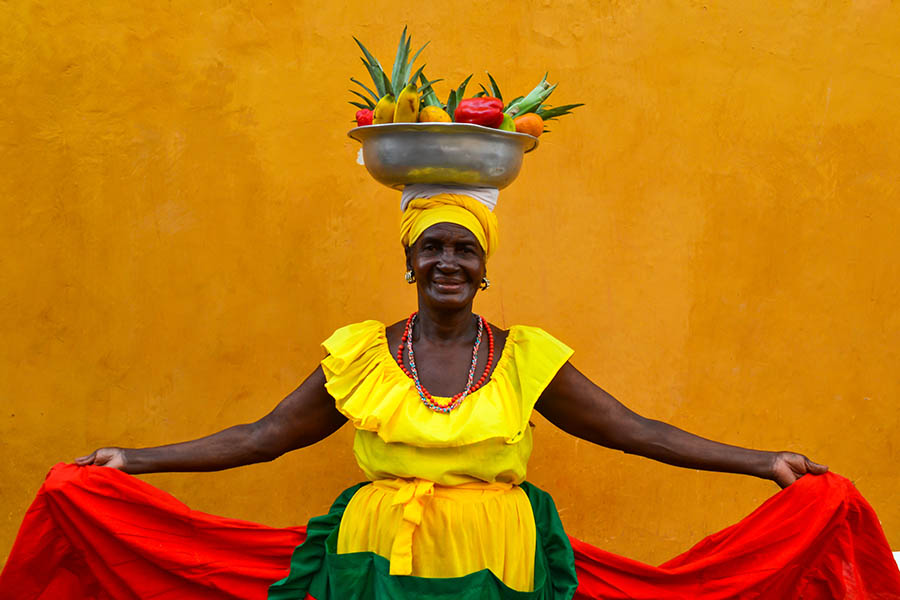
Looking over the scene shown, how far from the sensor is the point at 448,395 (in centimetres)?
315

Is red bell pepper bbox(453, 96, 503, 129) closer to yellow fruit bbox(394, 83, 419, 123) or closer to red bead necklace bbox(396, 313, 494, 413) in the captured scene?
yellow fruit bbox(394, 83, 419, 123)

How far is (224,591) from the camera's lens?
10.7ft

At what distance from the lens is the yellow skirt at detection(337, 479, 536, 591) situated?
300 cm

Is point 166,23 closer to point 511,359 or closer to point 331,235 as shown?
point 331,235

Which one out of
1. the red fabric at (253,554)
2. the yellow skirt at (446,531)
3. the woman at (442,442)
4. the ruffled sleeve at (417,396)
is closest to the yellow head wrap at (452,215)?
the woman at (442,442)

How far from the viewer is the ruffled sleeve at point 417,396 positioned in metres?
3.01

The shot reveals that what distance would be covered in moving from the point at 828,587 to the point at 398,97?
83.6 inches

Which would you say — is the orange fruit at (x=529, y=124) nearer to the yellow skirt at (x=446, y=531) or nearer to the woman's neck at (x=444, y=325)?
the woman's neck at (x=444, y=325)

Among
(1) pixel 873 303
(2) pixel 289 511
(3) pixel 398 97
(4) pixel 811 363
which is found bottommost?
(2) pixel 289 511

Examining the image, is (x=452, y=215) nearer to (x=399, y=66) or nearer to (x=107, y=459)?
(x=399, y=66)

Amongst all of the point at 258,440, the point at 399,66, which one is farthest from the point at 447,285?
the point at 258,440

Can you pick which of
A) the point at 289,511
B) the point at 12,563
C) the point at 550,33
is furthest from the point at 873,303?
the point at 12,563

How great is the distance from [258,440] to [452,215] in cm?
103

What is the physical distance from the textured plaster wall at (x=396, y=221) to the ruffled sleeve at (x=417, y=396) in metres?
0.99
